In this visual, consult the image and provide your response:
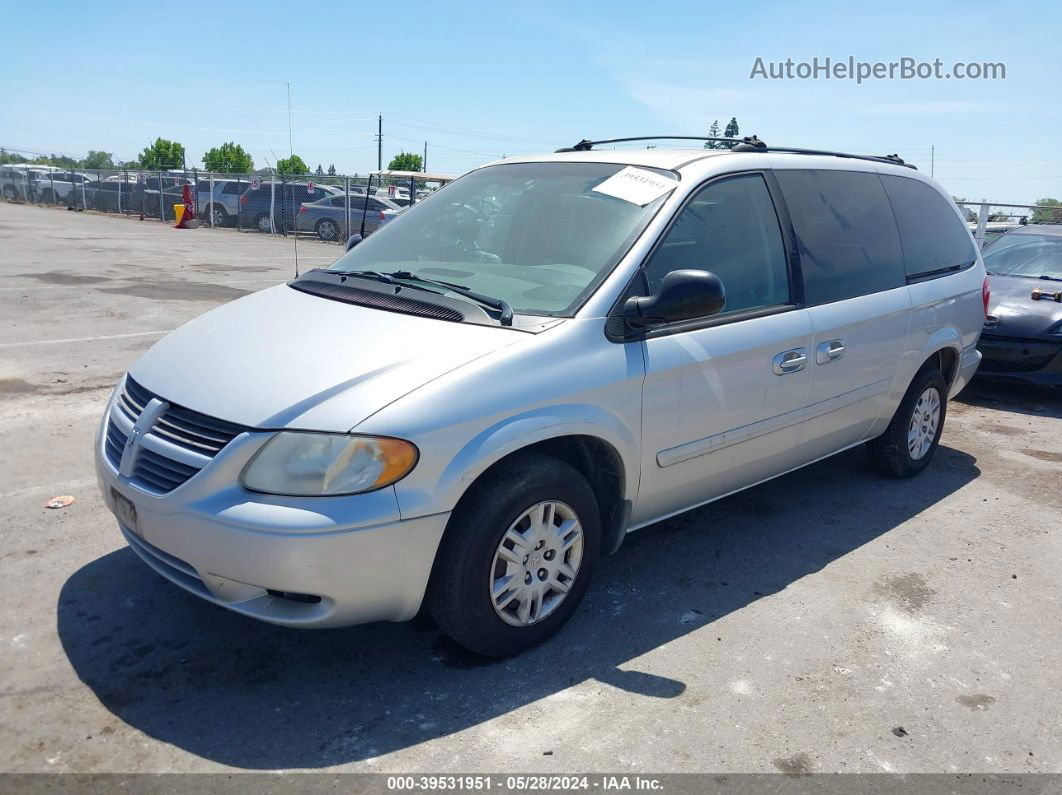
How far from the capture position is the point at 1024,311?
7898 mm

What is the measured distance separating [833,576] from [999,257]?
6514 mm

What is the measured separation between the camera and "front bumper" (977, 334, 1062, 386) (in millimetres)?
7676

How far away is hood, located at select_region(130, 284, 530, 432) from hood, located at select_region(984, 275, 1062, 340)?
617 cm

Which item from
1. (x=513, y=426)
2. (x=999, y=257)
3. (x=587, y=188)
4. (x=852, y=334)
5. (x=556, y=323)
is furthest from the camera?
(x=999, y=257)

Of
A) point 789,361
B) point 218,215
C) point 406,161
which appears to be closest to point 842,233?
point 789,361

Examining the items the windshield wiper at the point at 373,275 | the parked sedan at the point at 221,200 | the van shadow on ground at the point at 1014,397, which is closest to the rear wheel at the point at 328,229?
the parked sedan at the point at 221,200

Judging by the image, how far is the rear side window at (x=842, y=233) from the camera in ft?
14.6

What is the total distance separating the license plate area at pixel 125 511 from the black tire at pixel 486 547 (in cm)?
106

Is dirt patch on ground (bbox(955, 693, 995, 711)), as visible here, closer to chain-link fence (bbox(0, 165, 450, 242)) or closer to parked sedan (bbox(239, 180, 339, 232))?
chain-link fence (bbox(0, 165, 450, 242))

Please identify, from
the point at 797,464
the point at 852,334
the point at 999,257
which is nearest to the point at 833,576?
the point at 797,464

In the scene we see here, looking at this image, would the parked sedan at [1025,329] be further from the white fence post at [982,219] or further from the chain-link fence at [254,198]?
the chain-link fence at [254,198]

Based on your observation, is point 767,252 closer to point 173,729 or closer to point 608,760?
point 608,760

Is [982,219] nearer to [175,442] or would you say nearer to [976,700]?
[976,700]

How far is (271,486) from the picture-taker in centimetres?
283
